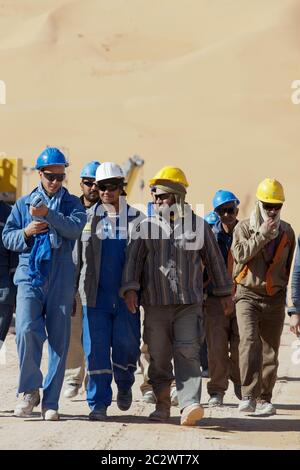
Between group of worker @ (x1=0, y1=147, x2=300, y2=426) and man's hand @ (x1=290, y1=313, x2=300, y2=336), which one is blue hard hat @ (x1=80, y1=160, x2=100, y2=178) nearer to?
group of worker @ (x1=0, y1=147, x2=300, y2=426)

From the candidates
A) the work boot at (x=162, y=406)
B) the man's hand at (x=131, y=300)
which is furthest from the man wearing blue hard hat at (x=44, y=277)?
the work boot at (x=162, y=406)

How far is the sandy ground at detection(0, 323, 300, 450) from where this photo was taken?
355 inches

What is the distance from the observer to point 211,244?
10852 millimetres

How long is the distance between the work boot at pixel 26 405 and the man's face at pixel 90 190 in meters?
2.49

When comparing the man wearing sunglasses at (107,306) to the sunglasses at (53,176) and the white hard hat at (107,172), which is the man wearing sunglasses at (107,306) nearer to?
the white hard hat at (107,172)

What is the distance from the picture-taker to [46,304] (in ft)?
35.0

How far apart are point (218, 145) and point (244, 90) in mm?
6166

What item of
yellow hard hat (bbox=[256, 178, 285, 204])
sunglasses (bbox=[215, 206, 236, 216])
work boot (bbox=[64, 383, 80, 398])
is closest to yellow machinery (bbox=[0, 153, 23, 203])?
sunglasses (bbox=[215, 206, 236, 216])

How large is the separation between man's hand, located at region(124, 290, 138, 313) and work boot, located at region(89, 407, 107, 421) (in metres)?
0.84

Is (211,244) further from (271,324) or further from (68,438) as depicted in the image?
(68,438)

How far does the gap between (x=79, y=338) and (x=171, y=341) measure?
2.35 m

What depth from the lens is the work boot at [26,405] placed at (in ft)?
34.8

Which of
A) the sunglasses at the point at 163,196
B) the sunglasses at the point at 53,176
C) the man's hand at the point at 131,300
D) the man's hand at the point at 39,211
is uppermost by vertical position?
the sunglasses at the point at 53,176

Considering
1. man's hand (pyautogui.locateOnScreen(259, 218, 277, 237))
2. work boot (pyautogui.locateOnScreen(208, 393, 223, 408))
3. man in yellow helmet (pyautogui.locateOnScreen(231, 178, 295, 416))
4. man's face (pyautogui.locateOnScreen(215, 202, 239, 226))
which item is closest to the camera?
man's hand (pyautogui.locateOnScreen(259, 218, 277, 237))
